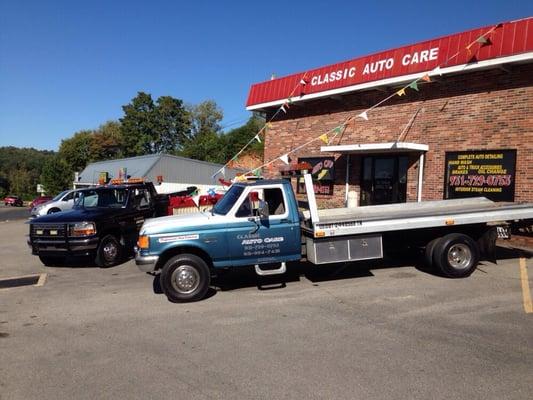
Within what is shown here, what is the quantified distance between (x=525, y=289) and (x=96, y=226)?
8.69m

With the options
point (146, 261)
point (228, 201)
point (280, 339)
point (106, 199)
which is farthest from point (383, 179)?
point (280, 339)

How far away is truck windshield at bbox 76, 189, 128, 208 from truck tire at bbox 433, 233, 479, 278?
7.70 meters

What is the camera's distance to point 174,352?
5285mm

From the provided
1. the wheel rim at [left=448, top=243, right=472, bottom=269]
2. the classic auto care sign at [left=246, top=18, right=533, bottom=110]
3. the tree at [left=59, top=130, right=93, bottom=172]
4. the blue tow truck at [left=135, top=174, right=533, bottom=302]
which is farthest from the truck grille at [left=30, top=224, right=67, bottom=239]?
the tree at [left=59, top=130, right=93, bottom=172]

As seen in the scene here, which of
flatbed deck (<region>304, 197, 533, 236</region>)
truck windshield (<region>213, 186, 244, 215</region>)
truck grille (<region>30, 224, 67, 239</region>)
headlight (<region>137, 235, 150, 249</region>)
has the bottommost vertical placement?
truck grille (<region>30, 224, 67, 239</region>)

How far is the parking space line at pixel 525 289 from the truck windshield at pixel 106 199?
908cm

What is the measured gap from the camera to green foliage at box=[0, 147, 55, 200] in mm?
104750

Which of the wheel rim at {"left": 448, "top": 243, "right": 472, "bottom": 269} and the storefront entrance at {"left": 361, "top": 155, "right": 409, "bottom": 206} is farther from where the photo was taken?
the storefront entrance at {"left": 361, "top": 155, "right": 409, "bottom": 206}

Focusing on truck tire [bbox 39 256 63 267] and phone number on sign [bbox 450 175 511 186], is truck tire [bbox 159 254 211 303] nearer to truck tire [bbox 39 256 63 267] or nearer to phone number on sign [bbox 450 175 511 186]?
truck tire [bbox 39 256 63 267]

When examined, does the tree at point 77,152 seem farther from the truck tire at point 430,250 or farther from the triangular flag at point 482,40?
the truck tire at point 430,250

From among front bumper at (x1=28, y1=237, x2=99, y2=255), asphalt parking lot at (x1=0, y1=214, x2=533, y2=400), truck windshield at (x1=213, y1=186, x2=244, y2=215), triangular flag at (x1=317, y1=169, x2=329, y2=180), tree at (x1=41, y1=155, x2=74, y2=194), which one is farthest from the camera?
tree at (x1=41, y1=155, x2=74, y2=194)

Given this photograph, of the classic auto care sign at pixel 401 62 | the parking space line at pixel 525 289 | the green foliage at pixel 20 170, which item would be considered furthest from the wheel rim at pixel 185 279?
the green foliage at pixel 20 170

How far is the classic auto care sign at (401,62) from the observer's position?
460 inches

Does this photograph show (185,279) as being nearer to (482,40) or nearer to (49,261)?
(49,261)
